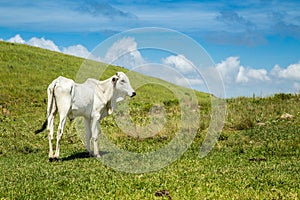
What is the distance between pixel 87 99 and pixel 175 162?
10.9 feet

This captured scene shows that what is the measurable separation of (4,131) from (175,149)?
8529mm

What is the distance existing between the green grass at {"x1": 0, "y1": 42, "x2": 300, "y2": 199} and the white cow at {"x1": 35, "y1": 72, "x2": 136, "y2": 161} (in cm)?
106

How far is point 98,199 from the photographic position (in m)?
10.3

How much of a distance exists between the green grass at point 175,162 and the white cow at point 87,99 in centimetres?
106

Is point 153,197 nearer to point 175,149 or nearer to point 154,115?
point 175,149

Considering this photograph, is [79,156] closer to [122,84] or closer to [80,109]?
[80,109]

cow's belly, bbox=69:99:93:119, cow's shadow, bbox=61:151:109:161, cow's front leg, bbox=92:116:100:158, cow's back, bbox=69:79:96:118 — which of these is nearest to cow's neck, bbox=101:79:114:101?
cow's back, bbox=69:79:96:118

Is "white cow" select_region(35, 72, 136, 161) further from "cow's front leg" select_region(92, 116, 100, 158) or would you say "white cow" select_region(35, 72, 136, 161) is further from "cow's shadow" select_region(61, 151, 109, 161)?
"cow's shadow" select_region(61, 151, 109, 161)

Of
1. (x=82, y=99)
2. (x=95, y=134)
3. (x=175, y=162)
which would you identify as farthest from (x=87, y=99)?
(x=175, y=162)

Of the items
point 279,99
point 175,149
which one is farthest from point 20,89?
point 175,149

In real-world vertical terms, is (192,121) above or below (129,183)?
above

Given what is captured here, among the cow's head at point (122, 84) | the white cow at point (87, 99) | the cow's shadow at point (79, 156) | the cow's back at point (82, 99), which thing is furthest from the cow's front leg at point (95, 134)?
the cow's head at point (122, 84)

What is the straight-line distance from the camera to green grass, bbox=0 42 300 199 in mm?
10969

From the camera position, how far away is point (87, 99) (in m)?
15.9
